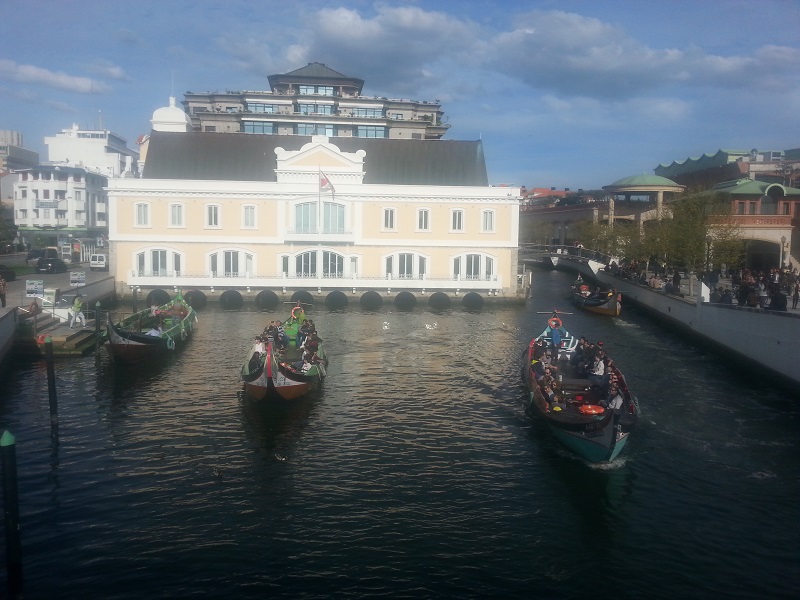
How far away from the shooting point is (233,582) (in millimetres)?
12055

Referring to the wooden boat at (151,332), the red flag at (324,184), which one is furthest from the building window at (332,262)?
the wooden boat at (151,332)

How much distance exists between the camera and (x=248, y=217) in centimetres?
4544

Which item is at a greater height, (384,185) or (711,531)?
(384,185)

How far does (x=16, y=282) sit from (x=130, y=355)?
2332 cm

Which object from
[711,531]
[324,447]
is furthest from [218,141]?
[711,531]

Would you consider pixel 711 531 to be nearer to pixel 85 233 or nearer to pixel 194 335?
pixel 194 335

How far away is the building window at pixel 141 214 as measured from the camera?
4503 centimetres

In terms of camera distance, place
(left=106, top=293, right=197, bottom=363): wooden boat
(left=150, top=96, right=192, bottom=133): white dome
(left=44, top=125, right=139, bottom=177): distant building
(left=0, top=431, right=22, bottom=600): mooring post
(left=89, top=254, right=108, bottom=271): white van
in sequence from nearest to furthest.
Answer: (left=0, top=431, right=22, bottom=600): mooring post → (left=106, top=293, right=197, bottom=363): wooden boat → (left=89, top=254, right=108, bottom=271): white van → (left=150, top=96, right=192, bottom=133): white dome → (left=44, top=125, right=139, bottom=177): distant building

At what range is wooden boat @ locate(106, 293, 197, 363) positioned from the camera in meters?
26.8

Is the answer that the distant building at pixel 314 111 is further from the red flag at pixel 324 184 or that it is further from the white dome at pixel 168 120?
the red flag at pixel 324 184

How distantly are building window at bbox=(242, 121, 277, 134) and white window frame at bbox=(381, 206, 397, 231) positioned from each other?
3053cm

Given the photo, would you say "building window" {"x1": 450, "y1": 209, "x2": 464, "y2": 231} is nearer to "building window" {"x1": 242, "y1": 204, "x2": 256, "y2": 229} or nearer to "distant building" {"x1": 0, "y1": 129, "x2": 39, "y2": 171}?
"building window" {"x1": 242, "y1": 204, "x2": 256, "y2": 229}

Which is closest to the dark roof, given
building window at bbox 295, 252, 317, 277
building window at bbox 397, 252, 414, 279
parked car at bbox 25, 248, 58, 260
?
building window at bbox 397, 252, 414, 279

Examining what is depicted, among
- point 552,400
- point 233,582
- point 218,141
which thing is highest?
point 218,141
